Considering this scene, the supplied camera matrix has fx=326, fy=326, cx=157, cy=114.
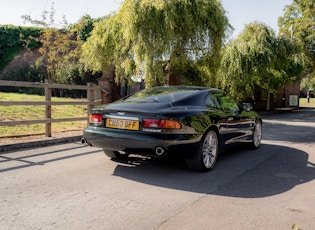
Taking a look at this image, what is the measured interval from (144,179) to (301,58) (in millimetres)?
20750

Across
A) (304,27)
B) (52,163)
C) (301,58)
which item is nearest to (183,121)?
(52,163)

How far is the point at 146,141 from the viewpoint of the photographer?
15.4ft

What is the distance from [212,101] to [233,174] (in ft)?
4.64

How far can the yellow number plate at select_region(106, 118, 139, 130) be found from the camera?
4.85 metres

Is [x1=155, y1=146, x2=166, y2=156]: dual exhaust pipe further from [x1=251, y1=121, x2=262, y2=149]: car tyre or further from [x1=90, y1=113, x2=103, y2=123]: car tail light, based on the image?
[x1=251, y1=121, x2=262, y2=149]: car tyre

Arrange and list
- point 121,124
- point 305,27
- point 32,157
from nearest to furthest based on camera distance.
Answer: point 121,124
point 32,157
point 305,27

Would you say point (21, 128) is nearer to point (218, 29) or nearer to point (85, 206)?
point (85, 206)

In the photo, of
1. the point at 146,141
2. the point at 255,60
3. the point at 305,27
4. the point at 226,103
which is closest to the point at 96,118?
the point at 146,141

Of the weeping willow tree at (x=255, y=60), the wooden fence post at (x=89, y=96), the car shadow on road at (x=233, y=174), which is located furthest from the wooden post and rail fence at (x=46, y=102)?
the weeping willow tree at (x=255, y=60)

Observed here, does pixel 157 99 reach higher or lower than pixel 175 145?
higher

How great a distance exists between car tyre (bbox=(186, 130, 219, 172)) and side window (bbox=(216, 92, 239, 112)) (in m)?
0.82

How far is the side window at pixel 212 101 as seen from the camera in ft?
18.9

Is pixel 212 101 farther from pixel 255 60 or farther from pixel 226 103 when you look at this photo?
pixel 255 60

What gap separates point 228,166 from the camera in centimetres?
577
